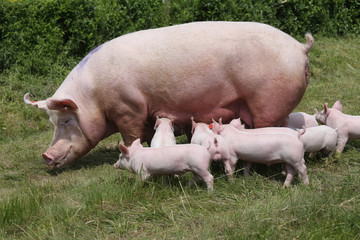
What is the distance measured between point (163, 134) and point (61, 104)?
1.19m

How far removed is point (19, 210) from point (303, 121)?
3222 mm

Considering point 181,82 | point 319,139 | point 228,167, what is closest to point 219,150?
point 228,167

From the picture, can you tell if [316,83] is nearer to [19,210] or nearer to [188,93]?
[188,93]

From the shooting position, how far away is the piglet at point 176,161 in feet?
13.0

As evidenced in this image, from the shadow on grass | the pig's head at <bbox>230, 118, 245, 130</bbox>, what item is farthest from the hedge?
the pig's head at <bbox>230, 118, 245, 130</bbox>

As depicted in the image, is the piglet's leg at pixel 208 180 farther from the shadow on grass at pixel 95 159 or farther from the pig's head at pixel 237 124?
the shadow on grass at pixel 95 159

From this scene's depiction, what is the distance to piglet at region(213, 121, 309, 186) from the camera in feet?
13.4

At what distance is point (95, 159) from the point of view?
578 cm

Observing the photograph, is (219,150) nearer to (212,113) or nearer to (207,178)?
(207,178)

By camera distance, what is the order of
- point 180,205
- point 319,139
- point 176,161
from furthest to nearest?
point 319,139, point 176,161, point 180,205

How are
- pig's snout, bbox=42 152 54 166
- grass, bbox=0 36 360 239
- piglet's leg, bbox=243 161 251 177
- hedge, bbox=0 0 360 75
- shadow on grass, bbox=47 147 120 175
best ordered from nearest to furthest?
grass, bbox=0 36 360 239
piglet's leg, bbox=243 161 251 177
pig's snout, bbox=42 152 54 166
shadow on grass, bbox=47 147 120 175
hedge, bbox=0 0 360 75

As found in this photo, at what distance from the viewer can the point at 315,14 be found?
1026 centimetres

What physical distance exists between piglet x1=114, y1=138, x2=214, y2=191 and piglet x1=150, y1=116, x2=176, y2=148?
42 cm

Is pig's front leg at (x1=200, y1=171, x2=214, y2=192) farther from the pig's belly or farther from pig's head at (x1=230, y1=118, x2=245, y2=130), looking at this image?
the pig's belly
